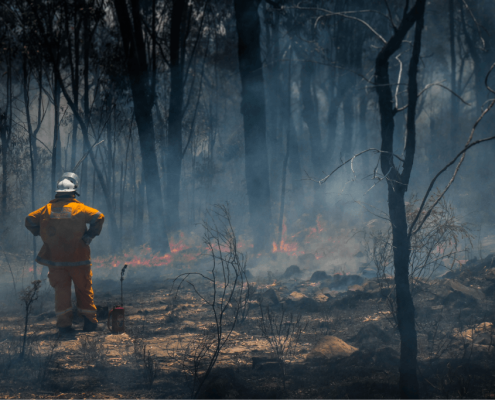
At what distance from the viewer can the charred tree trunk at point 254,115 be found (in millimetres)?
10102

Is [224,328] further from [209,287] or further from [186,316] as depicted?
[209,287]

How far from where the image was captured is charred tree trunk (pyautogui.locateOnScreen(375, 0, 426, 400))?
2.87m

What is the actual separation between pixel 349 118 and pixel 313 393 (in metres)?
15.1

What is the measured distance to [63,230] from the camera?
4.84 meters

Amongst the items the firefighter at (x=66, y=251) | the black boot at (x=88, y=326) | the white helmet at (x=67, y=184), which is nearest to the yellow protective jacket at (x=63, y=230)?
the firefighter at (x=66, y=251)

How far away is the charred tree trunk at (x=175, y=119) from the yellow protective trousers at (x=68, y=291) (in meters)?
8.01

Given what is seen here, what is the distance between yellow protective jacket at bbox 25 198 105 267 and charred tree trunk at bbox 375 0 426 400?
346cm

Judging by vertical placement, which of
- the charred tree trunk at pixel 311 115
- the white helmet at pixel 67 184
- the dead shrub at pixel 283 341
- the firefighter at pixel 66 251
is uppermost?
the charred tree trunk at pixel 311 115

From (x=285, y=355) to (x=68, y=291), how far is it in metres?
2.68

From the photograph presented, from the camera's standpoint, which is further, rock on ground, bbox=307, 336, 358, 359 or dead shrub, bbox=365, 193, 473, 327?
dead shrub, bbox=365, 193, 473, 327

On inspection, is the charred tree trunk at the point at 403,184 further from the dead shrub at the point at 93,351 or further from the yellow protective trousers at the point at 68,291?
the yellow protective trousers at the point at 68,291

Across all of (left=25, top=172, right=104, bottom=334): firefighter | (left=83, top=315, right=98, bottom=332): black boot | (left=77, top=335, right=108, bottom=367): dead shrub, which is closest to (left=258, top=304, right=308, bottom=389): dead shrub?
(left=77, top=335, right=108, bottom=367): dead shrub

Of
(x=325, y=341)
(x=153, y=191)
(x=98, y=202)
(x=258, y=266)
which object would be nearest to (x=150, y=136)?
(x=153, y=191)

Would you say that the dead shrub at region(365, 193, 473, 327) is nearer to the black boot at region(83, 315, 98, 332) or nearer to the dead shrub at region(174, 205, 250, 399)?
the dead shrub at region(174, 205, 250, 399)
